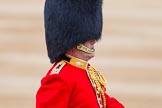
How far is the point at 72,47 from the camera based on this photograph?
1.94 m

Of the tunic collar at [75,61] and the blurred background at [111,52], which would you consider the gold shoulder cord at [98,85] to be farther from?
the blurred background at [111,52]

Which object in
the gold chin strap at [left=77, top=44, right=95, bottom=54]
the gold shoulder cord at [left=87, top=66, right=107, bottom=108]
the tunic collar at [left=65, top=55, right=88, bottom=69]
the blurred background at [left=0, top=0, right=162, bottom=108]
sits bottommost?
the blurred background at [left=0, top=0, right=162, bottom=108]

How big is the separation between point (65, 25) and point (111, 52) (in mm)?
2474

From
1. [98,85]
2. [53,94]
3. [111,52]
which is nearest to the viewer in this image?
[53,94]

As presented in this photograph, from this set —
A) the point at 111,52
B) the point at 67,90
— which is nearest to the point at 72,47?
the point at 67,90

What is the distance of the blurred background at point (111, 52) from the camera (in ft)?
12.4

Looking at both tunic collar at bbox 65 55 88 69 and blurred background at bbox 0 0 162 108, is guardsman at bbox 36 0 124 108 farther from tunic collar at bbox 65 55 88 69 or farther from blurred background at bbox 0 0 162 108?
blurred background at bbox 0 0 162 108

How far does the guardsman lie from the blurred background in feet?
5.58

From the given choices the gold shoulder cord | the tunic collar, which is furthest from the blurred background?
the tunic collar

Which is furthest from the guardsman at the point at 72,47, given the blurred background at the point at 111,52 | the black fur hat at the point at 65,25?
the blurred background at the point at 111,52

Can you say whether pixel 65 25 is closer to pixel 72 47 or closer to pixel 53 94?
pixel 72 47

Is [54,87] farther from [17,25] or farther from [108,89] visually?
[17,25]

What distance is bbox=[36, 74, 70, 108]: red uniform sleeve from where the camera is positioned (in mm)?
1853

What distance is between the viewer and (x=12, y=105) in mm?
3650
